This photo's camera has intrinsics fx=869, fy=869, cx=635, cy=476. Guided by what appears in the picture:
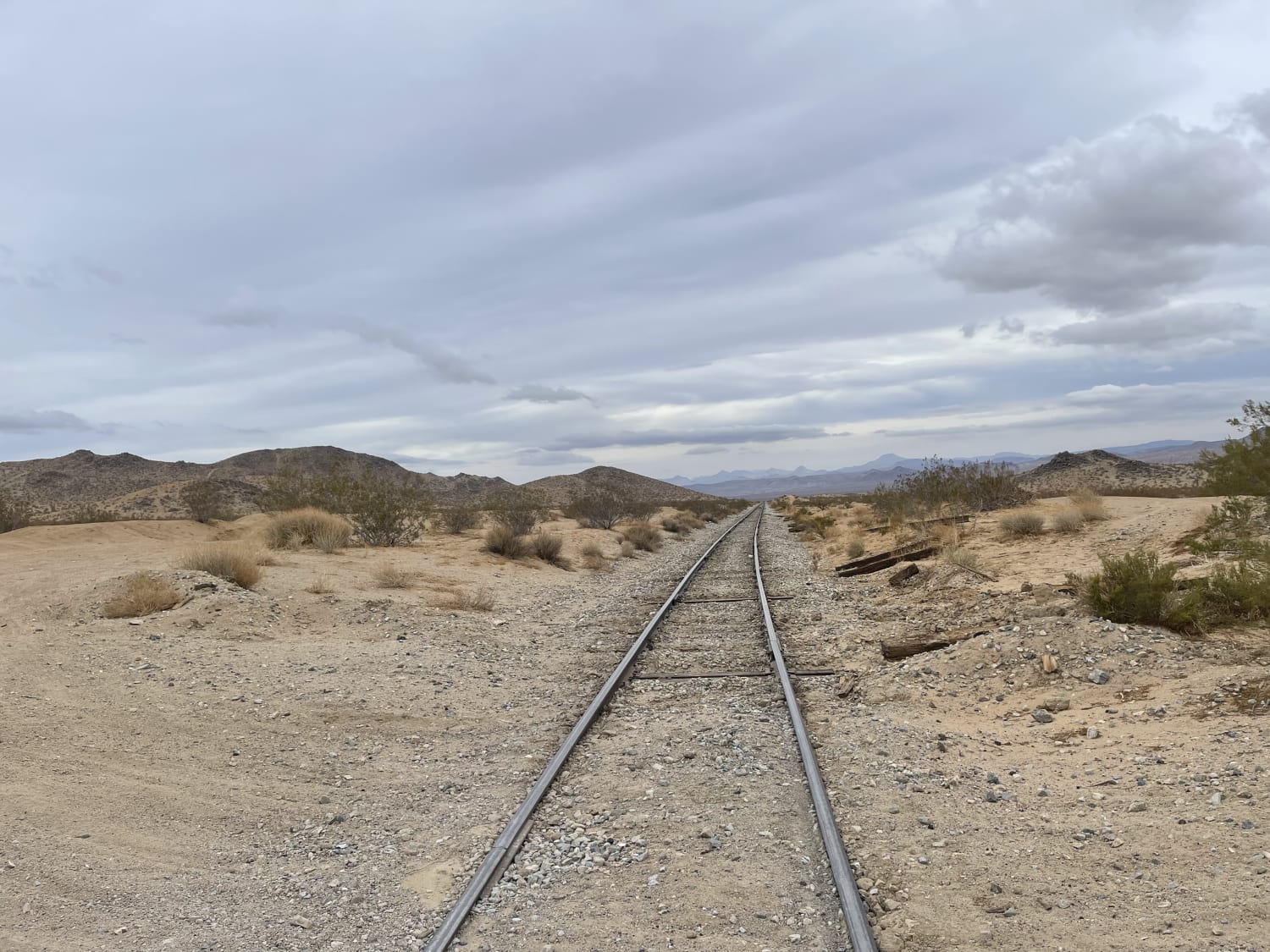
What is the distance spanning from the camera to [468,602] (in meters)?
15.4

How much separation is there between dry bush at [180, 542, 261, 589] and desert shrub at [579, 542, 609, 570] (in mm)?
11608

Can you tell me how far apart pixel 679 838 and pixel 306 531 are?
1988 centimetres

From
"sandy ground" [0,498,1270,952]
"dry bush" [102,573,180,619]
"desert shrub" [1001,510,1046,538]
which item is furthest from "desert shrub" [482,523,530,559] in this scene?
"desert shrub" [1001,510,1046,538]

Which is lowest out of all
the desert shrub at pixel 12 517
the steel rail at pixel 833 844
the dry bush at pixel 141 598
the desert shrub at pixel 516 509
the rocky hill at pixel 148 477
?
the steel rail at pixel 833 844

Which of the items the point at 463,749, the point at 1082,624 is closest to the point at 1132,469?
the point at 1082,624

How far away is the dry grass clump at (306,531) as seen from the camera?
22.5m

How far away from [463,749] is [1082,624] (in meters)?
6.73

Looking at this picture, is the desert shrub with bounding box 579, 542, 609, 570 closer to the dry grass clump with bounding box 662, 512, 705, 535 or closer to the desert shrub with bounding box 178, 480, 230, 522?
the dry grass clump with bounding box 662, 512, 705, 535

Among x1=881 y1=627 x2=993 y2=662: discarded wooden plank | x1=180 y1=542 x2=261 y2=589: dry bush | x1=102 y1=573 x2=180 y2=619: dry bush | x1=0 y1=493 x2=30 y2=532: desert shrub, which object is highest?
x1=0 y1=493 x2=30 y2=532: desert shrub

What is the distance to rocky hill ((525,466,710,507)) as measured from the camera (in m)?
128

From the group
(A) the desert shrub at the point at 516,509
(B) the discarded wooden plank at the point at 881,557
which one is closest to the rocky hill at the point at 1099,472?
(A) the desert shrub at the point at 516,509

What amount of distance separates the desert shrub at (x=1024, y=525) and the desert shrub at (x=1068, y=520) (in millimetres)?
334

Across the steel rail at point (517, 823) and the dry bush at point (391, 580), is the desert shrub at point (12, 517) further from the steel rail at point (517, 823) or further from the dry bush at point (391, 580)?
the steel rail at point (517, 823)

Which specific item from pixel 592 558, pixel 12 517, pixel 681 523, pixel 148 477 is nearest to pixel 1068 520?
pixel 592 558
